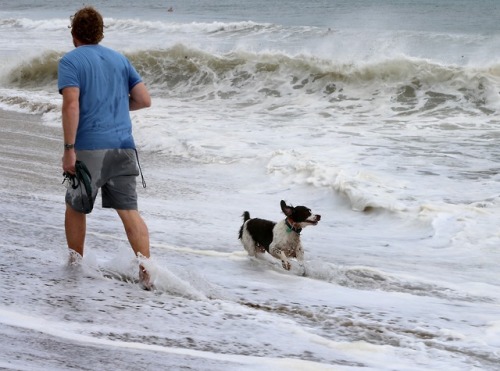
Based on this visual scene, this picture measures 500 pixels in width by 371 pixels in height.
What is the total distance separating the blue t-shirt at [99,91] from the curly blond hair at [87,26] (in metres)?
0.06

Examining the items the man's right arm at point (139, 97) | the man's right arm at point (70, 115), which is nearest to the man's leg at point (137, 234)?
the man's right arm at point (70, 115)

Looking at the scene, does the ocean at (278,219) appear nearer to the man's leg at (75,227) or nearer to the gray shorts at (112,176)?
the man's leg at (75,227)

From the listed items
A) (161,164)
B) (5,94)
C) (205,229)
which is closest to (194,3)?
(5,94)

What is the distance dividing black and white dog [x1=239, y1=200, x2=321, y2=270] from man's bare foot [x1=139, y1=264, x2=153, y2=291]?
178 cm

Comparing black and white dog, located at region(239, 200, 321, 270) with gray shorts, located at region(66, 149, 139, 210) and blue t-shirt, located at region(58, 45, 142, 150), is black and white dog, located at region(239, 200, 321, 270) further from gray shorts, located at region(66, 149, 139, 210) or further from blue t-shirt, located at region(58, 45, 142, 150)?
blue t-shirt, located at region(58, 45, 142, 150)

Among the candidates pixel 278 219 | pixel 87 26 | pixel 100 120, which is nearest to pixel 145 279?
pixel 100 120

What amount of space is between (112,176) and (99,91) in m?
0.59

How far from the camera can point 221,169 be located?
12.8m

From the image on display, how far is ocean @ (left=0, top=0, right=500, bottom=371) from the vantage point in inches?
194

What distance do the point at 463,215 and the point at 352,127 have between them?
7664 mm

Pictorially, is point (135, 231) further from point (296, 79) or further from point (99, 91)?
point (296, 79)

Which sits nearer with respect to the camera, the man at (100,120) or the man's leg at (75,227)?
the man at (100,120)

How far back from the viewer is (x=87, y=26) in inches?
222

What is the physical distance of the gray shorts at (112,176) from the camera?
226 inches
